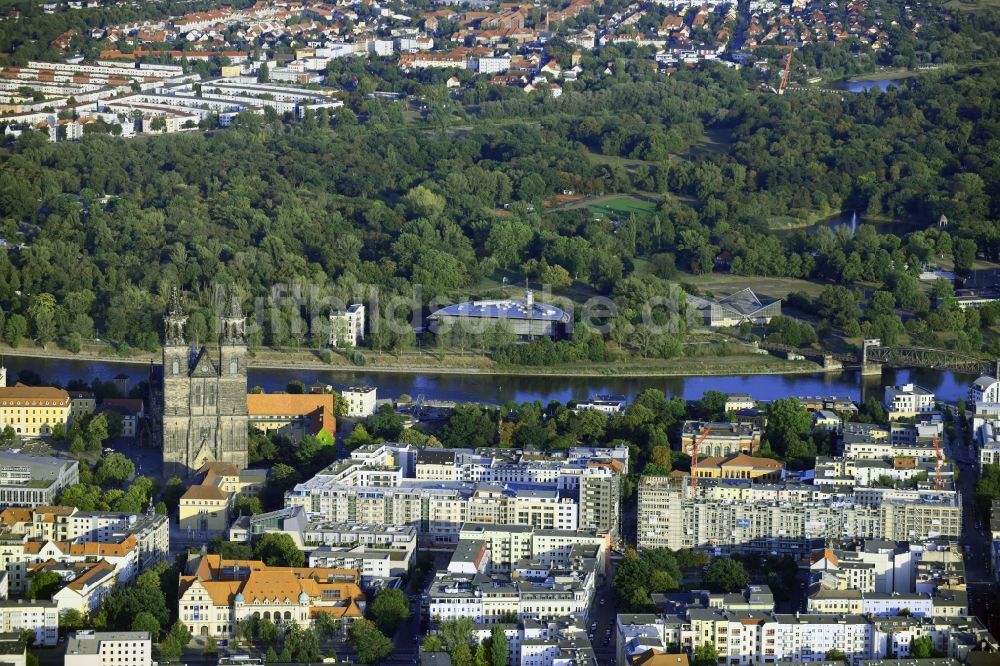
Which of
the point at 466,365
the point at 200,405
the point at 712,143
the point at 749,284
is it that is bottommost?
the point at 712,143

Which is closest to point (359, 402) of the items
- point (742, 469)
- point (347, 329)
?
point (347, 329)

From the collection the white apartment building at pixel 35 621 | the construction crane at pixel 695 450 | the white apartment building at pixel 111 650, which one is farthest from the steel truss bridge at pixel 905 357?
the white apartment building at pixel 111 650

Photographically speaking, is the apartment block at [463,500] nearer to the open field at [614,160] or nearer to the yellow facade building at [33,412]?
the yellow facade building at [33,412]

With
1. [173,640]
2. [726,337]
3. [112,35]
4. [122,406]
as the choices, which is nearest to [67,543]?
[173,640]

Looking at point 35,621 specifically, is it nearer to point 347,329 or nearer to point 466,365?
point 466,365

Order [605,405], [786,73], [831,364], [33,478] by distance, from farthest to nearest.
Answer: [786,73] → [831,364] → [605,405] → [33,478]
